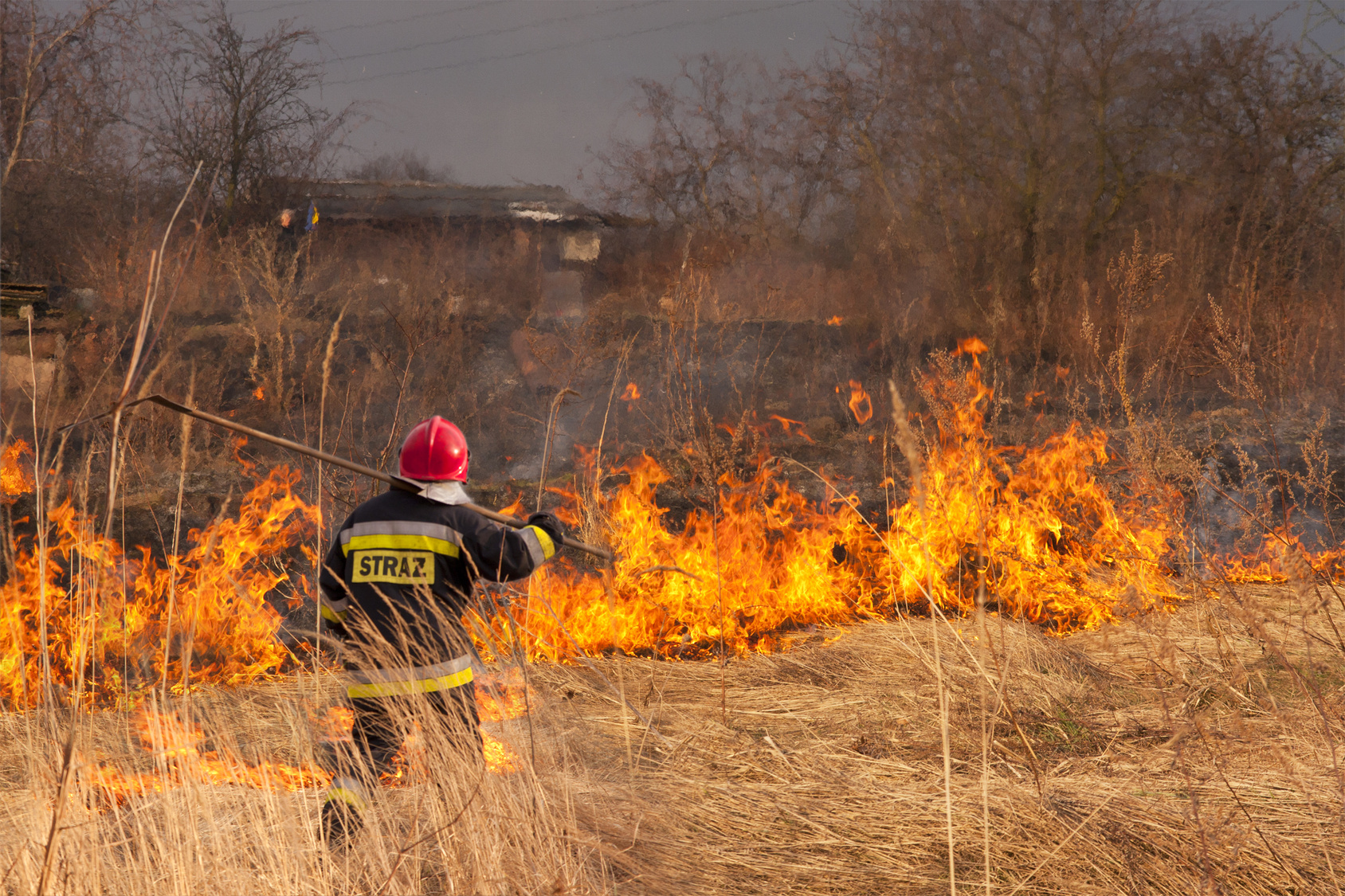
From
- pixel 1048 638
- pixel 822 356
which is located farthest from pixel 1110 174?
pixel 1048 638

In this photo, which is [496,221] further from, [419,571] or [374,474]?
[374,474]

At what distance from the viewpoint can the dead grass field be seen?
2.18m

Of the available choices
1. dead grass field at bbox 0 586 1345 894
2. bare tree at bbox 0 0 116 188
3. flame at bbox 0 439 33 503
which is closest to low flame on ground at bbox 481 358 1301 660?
dead grass field at bbox 0 586 1345 894

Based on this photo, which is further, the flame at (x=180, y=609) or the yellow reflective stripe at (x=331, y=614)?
the flame at (x=180, y=609)

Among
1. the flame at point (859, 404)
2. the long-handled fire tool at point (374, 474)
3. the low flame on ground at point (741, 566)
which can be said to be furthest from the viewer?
the flame at point (859, 404)

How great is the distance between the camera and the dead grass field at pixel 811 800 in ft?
7.16

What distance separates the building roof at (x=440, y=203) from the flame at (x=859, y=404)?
9864 mm

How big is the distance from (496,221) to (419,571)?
→ 1813cm

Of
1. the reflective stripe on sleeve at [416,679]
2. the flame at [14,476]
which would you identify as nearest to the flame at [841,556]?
the reflective stripe on sleeve at [416,679]

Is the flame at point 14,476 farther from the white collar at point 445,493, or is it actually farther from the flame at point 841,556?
the white collar at point 445,493

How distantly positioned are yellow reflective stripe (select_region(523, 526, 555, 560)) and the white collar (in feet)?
0.96

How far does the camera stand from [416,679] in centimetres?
276

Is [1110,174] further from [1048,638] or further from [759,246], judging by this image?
[1048,638]

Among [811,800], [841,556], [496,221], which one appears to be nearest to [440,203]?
[496,221]
